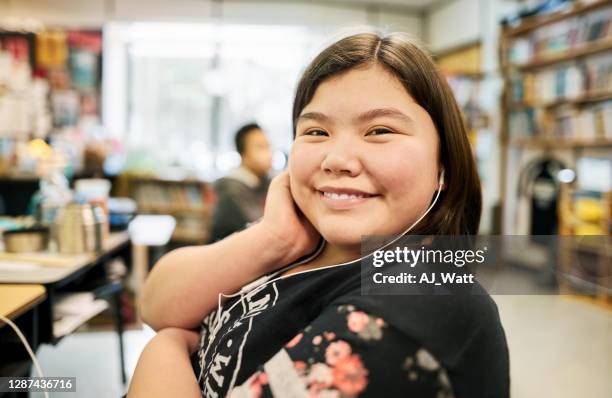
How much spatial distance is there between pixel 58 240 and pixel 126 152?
502cm

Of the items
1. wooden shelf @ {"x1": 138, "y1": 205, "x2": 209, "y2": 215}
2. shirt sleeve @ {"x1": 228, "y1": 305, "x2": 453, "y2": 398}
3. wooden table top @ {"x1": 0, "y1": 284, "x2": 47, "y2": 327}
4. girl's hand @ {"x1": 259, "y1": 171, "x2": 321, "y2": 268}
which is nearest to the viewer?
shirt sleeve @ {"x1": 228, "y1": 305, "x2": 453, "y2": 398}

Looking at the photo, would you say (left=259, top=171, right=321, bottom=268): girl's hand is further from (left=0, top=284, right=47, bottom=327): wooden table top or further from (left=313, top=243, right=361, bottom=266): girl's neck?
(left=0, top=284, right=47, bottom=327): wooden table top

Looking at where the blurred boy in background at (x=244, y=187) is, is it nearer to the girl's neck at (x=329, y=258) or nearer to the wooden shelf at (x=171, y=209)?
the girl's neck at (x=329, y=258)

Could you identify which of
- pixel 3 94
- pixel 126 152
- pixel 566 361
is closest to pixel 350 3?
pixel 126 152

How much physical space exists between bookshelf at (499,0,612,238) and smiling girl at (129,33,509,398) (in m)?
4.12

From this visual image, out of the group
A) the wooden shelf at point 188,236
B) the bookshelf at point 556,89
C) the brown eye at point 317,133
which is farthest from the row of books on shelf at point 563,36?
the brown eye at point 317,133

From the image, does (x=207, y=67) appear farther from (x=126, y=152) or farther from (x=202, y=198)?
(x=202, y=198)

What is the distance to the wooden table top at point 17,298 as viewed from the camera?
1.09m

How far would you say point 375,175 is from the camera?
77 centimetres

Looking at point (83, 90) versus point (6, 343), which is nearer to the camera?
point (6, 343)

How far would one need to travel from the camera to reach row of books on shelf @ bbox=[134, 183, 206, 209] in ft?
19.2

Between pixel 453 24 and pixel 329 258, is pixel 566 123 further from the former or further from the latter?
pixel 329 258

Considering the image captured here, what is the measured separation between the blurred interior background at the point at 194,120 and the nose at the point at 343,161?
1.07 metres

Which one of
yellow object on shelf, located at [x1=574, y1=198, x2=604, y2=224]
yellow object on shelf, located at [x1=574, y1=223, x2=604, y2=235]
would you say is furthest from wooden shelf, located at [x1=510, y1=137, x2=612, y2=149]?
yellow object on shelf, located at [x1=574, y1=223, x2=604, y2=235]
